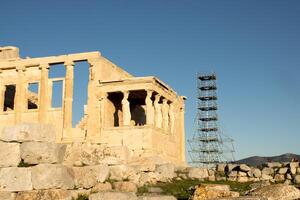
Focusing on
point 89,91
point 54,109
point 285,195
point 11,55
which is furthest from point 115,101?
point 285,195

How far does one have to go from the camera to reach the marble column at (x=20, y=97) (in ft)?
119

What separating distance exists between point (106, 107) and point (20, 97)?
827 cm

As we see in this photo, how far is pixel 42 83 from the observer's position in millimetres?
35406

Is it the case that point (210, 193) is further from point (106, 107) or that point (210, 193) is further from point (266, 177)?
point (106, 107)

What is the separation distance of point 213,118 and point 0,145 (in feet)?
165

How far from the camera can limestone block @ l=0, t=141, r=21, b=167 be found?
1016cm

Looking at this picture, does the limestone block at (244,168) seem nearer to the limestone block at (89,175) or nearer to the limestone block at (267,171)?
the limestone block at (267,171)

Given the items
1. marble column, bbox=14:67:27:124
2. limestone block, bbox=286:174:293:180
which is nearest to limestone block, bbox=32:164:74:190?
limestone block, bbox=286:174:293:180

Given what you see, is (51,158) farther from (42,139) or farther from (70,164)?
(70,164)

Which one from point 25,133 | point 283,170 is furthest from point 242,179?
point 25,133

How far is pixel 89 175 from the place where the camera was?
458 inches

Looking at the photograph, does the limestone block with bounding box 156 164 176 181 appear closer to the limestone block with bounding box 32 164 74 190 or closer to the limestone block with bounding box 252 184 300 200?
the limestone block with bounding box 32 164 74 190

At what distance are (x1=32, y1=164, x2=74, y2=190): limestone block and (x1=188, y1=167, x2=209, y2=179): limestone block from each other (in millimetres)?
10492

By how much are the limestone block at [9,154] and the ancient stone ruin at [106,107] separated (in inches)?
751
